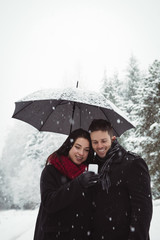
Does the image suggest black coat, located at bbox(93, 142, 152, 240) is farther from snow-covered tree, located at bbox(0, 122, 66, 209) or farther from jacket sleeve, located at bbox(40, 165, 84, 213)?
snow-covered tree, located at bbox(0, 122, 66, 209)

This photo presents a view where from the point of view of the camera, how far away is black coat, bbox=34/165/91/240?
2.64 m

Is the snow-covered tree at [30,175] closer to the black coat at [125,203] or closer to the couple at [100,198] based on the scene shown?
the couple at [100,198]

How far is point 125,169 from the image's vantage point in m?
2.58

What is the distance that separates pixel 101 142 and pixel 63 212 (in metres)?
1.04

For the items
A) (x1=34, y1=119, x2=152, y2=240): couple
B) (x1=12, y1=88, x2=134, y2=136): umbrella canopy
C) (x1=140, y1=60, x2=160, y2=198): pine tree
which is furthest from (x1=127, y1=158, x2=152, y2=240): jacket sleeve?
(x1=140, y1=60, x2=160, y2=198): pine tree

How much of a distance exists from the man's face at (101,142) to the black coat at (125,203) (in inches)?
14.7

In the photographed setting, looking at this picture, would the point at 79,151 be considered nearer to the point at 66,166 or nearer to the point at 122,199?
the point at 66,166

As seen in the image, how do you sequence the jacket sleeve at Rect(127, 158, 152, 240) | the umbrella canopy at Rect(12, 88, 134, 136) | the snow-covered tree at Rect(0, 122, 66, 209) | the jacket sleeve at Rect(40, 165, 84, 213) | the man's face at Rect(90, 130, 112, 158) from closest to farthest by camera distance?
the jacket sleeve at Rect(127, 158, 152, 240) < the jacket sleeve at Rect(40, 165, 84, 213) < the man's face at Rect(90, 130, 112, 158) < the umbrella canopy at Rect(12, 88, 134, 136) < the snow-covered tree at Rect(0, 122, 66, 209)

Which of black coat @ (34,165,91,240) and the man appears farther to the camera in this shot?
black coat @ (34,165,91,240)

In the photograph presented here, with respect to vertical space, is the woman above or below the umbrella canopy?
below

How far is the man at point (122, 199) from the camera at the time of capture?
237cm

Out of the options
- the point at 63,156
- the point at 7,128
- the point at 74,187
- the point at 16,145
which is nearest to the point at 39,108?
the point at 63,156

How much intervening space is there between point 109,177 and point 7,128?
3704 centimetres

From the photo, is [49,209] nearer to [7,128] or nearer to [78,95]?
[78,95]
